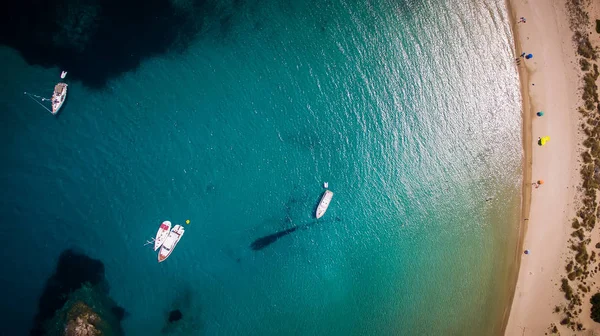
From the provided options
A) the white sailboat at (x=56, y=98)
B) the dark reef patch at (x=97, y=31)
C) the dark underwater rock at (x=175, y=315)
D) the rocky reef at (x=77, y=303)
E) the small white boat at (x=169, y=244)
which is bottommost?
the dark underwater rock at (x=175, y=315)

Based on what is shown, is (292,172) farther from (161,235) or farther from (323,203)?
(161,235)

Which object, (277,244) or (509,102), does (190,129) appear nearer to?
(277,244)

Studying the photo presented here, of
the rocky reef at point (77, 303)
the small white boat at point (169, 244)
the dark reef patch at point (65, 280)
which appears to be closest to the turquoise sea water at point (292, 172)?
the small white boat at point (169, 244)

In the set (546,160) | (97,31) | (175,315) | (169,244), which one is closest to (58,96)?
(97,31)

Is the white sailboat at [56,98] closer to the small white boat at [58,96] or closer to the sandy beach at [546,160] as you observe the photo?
the small white boat at [58,96]

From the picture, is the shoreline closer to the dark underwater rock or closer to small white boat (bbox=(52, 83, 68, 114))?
the dark underwater rock
